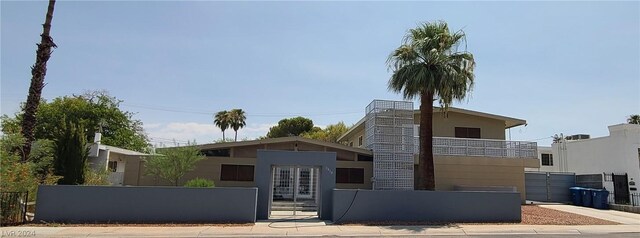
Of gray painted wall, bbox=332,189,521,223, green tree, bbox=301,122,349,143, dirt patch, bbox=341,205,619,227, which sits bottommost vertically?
dirt patch, bbox=341,205,619,227

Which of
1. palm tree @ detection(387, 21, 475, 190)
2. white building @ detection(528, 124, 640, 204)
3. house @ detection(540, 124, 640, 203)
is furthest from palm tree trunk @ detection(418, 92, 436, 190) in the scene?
white building @ detection(528, 124, 640, 204)

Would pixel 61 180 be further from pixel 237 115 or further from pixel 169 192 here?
pixel 237 115

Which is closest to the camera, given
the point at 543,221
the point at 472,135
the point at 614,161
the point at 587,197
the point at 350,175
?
the point at 543,221

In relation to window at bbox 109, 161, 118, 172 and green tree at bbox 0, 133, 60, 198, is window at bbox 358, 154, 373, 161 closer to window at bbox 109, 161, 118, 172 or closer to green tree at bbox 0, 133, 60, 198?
green tree at bbox 0, 133, 60, 198

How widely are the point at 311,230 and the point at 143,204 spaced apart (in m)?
5.76

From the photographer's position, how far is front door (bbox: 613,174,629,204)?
24703 millimetres

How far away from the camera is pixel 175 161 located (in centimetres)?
1950

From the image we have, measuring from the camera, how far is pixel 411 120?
74.1ft

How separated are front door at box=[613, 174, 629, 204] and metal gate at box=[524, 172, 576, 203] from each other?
2258 mm

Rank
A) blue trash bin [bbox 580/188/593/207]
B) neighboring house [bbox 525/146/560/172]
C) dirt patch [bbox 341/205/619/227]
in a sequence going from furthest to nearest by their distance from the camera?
1. neighboring house [bbox 525/146/560/172]
2. blue trash bin [bbox 580/188/593/207]
3. dirt patch [bbox 341/205/619/227]

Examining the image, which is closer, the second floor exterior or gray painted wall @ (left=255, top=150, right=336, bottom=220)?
gray painted wall @ (left=255, top=150, right=336, bottom=220)

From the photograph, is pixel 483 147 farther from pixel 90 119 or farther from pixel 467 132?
pixel 90 119

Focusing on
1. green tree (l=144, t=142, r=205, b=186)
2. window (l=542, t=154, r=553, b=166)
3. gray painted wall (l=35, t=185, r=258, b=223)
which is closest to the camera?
gray painted wall (l=35, t=185, r=258, b=223)

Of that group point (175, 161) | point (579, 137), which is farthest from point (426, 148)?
point (579, 137)
